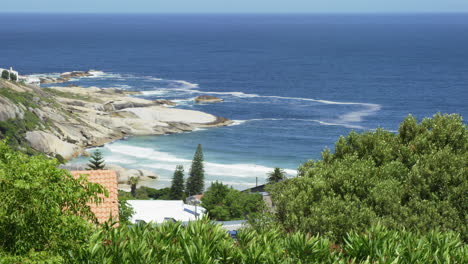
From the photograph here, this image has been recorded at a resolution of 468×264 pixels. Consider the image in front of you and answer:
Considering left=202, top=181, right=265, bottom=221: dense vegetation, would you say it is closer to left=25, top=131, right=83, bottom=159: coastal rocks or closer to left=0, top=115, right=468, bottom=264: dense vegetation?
left=0, top=115, right=468, bottom=264: dense vegetation

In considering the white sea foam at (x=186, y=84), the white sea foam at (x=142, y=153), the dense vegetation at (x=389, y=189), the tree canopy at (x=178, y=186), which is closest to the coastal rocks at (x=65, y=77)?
the white sea foam at (x=186, y=84)

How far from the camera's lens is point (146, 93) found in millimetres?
113750

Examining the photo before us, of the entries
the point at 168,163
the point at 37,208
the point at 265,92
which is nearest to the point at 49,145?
the point at 168,163

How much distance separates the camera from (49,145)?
70.9 meters

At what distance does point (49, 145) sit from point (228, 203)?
3254 cm

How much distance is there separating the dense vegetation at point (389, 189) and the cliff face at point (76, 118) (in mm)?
53867

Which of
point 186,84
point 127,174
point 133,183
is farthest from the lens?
point 186,84

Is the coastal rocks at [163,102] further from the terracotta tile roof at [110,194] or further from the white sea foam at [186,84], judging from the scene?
the terracotta tile roof at [110,194]

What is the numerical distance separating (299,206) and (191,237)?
5987 mm

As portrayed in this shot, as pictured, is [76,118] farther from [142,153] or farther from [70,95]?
[70,95]

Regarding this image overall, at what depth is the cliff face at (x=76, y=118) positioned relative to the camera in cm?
7106

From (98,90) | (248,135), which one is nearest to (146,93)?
(98,90)

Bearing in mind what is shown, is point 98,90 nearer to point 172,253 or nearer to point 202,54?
point 202,54

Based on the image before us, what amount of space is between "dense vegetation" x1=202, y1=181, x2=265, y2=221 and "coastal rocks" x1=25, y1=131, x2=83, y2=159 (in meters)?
28.6
